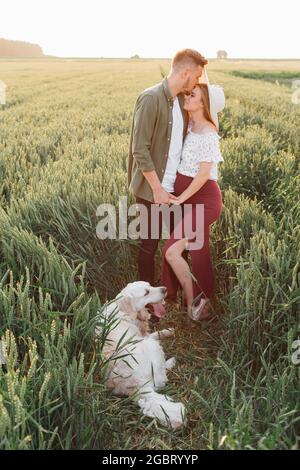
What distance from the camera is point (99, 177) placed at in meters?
4.46

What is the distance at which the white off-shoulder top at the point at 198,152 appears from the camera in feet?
11.1

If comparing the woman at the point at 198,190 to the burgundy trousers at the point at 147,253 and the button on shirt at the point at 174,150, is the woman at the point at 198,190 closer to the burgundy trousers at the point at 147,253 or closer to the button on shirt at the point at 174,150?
the button on shirt at the point at 174,150

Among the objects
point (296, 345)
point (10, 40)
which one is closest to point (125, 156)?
point (296, 345)

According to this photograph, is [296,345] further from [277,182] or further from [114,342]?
[277,182]

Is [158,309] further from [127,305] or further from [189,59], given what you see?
[189,59]

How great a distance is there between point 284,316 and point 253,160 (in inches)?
109

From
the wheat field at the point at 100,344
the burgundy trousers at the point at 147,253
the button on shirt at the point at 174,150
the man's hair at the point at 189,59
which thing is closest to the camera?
the wheat field at the point at 100,344

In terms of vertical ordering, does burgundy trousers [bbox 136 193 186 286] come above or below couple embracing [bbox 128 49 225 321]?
below

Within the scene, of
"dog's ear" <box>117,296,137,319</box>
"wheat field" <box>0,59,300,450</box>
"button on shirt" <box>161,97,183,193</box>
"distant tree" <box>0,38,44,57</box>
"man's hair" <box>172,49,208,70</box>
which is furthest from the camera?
"distant tree" <box>0,38,44,57</box>

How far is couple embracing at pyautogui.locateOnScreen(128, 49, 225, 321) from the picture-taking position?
11.2 feet

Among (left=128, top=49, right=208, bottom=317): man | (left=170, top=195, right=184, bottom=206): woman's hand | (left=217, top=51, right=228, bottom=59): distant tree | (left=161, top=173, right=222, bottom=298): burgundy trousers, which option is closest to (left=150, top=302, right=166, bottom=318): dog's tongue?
(left=128, top=49, right=208, bottom=317): man

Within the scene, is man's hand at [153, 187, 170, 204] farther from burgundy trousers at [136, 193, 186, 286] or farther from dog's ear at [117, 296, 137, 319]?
dog's ear at [117, 296, 137, 319]

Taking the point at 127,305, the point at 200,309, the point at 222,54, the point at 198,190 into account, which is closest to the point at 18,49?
the point at 222,54

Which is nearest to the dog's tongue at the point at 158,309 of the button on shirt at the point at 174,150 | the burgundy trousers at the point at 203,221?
the burgundy trousers at the point at 203,221
